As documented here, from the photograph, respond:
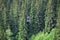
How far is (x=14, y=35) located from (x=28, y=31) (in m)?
2.03

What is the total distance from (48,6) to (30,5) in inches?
192

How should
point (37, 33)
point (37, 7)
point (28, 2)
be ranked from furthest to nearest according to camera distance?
point (28, 2) < point (37, 7) < point (37, 33)

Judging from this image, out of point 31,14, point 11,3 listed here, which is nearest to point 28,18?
point 31,14

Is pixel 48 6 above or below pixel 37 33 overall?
above

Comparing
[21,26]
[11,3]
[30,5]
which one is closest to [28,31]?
→ [21,26]

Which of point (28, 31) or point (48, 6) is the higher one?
point (48, 6)

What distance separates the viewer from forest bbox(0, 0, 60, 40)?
3478 centimetres

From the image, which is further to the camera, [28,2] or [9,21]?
[28,2]

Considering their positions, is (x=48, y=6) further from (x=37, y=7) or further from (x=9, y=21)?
(x=9, y=21)

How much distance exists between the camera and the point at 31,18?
3928 centimetres

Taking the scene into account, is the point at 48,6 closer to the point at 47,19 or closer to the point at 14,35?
the point at 47,19

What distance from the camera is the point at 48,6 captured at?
127 ft

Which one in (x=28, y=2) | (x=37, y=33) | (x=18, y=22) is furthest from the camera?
(x=28, y=2)

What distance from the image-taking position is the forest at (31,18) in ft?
114
